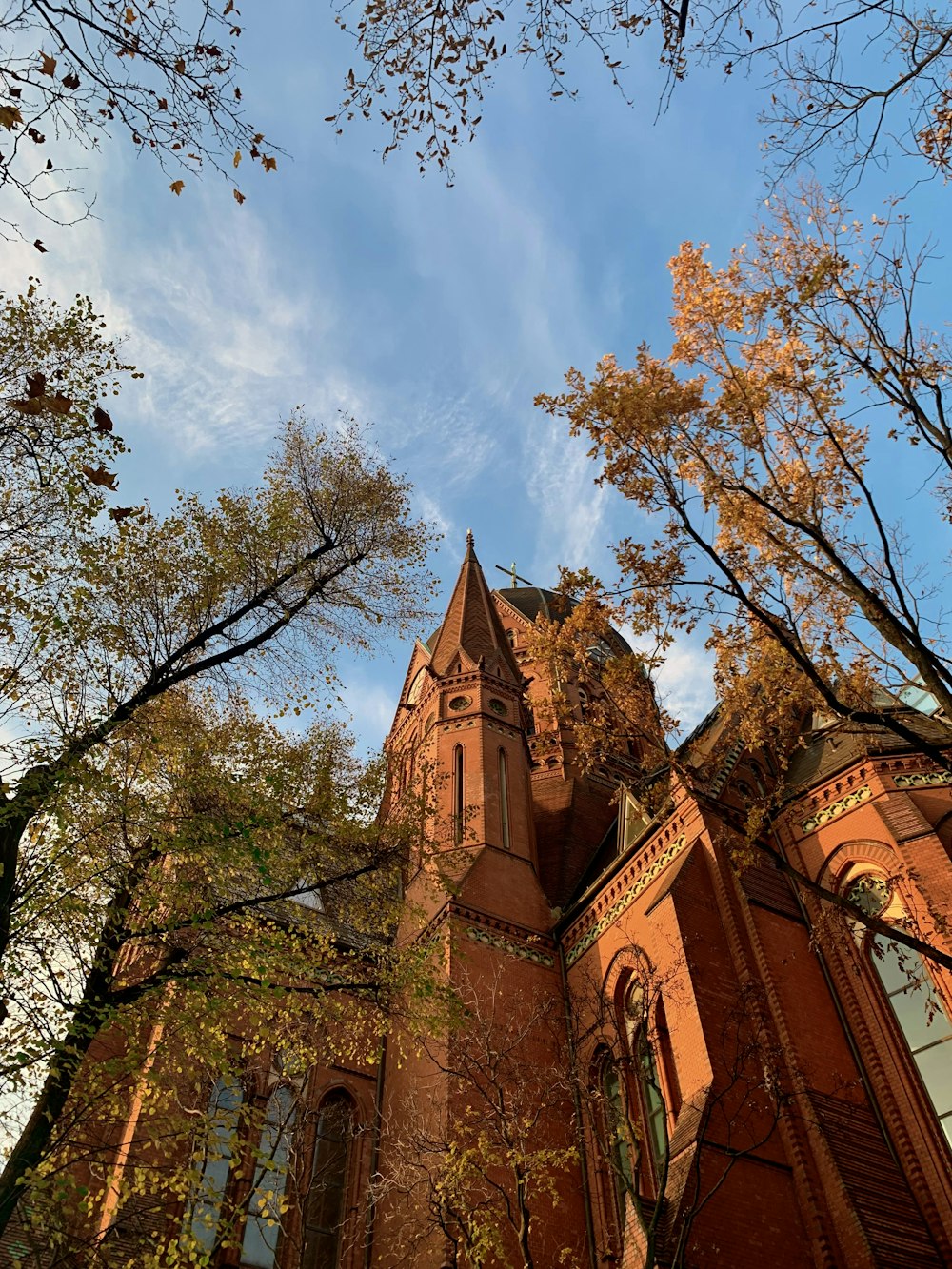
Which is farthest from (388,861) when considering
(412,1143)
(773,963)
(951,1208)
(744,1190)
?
(951,1208)

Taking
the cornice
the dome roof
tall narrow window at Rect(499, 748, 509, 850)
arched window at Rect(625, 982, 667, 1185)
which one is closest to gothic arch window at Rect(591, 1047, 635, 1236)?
arched window at Rect(625, 982, 667, 1185)

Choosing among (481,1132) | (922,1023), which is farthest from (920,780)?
(481,1132)

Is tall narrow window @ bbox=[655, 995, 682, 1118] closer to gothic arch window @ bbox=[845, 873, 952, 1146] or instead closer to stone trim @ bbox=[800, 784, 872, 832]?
gothic arch window @ bbox=[845, 873, 952, 1146]

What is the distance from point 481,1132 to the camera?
10523 millimetres

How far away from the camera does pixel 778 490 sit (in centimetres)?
855

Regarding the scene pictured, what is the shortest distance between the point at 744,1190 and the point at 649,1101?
3.12m

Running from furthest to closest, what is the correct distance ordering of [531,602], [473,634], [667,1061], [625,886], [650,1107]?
[531,602]
[473,634]
[625,886]
[650,1107]
[667,1061]

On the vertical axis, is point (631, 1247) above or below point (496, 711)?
below

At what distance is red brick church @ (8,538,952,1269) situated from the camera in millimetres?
10047

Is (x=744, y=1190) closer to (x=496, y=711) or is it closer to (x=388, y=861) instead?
(x=388, y=861)

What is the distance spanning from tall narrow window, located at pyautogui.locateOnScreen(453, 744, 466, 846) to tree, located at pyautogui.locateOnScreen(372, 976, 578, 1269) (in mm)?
3987

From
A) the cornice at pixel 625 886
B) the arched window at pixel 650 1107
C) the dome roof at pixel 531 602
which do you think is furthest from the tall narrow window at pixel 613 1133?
the dome roof at pixel 531 602

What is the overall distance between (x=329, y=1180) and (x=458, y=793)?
803 centimetres

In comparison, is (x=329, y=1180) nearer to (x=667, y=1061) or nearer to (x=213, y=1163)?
(x=213, y=1163)
